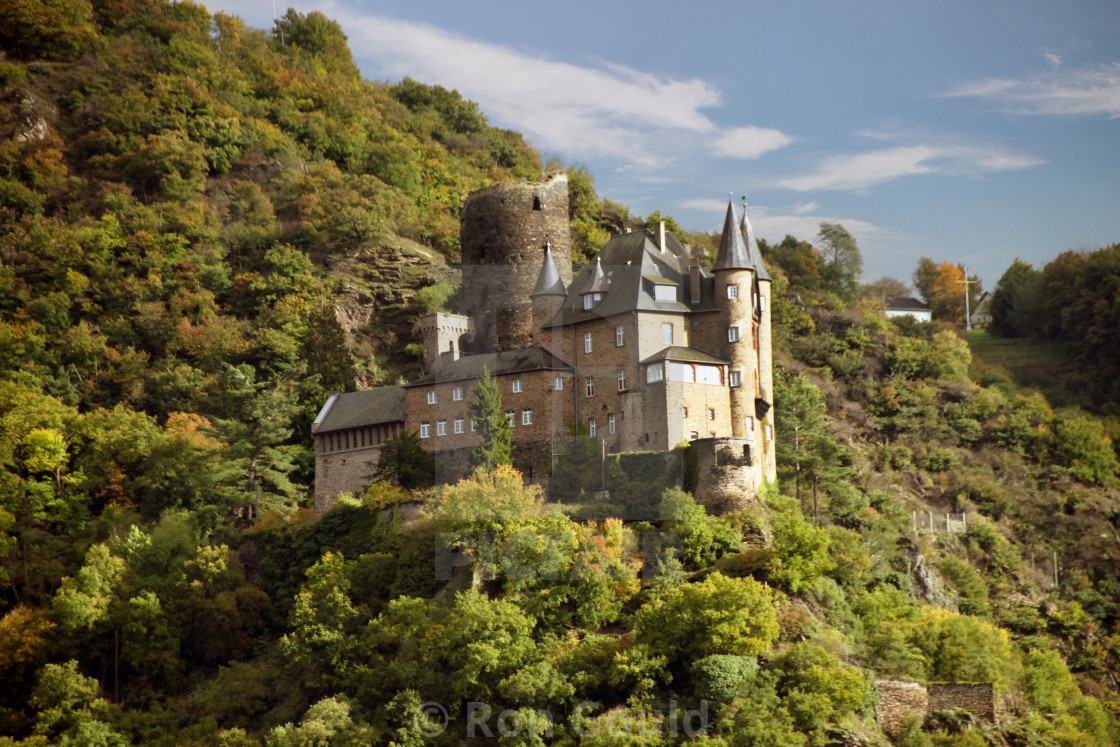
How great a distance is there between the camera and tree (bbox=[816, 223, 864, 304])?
289 ft

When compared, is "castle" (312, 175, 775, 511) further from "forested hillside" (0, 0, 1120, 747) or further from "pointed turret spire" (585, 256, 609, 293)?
"forested hillside" (0, 0, 1120, 747)

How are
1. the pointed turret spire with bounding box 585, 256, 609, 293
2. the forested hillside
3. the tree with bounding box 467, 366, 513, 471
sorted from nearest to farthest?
the forested hillside < the tree with bounding box 467, 366, 513, 471 < the pointed turret spire with bounding box 585, 256, 609, 293

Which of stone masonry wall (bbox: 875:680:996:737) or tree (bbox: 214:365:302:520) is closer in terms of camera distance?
stone masonry wall (bbox: 875:680:996:737)

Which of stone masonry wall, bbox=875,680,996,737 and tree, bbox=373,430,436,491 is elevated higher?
tree, bbox=373,430,436,491

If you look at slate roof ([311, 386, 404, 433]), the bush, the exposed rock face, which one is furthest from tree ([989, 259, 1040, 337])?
the bush

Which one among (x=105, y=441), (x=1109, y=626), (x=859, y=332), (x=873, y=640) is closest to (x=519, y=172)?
(x=859, y=332)

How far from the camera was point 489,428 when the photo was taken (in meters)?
55.2

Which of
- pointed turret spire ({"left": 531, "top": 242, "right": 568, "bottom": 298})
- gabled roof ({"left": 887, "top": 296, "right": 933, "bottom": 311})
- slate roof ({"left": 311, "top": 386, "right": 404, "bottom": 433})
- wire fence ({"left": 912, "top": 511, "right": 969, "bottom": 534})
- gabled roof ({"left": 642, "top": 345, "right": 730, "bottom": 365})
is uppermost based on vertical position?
gabled roof ({"left": 887, "top": 296, "right": 933, "bottom": 311})

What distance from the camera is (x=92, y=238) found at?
7556 cm

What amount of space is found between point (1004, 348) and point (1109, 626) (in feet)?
88.9

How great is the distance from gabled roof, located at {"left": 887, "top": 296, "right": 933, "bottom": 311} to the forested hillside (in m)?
7.95

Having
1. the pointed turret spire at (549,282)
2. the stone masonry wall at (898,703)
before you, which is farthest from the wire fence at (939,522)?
the stone masonry wall at (898,703)

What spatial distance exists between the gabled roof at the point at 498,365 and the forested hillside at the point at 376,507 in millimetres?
4734

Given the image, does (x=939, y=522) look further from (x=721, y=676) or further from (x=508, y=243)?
(x=721, y=676)
